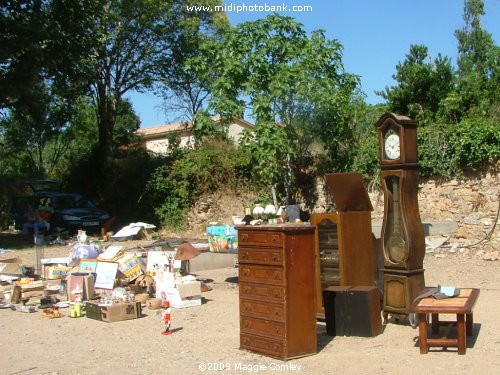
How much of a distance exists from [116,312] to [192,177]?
14.9m

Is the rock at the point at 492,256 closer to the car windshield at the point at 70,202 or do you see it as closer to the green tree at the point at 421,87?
the green tree at the point at 421,87

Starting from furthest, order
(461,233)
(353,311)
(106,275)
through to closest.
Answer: (461,233)
(106,275)
(353,311)

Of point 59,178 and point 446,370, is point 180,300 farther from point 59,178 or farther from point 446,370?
A: point 59,178

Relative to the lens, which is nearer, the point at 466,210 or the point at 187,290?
the point at 187,290

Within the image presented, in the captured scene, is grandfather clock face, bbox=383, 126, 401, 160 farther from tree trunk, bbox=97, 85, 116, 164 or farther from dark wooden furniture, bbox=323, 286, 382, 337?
tree trunk, bbox=97, 85, 116, 164

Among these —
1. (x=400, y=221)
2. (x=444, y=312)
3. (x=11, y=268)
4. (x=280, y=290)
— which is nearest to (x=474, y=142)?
(x=400, y=221)

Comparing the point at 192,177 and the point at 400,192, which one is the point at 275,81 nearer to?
the point at 192,177

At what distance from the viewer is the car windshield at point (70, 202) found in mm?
24375

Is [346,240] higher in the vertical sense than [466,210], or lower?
lower

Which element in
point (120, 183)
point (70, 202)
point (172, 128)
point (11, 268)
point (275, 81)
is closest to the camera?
point (11, 268)

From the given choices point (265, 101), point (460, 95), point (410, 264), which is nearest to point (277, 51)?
point (265, 101)

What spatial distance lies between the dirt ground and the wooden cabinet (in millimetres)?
644

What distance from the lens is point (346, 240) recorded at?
8047 millimetres

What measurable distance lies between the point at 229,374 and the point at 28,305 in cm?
544
